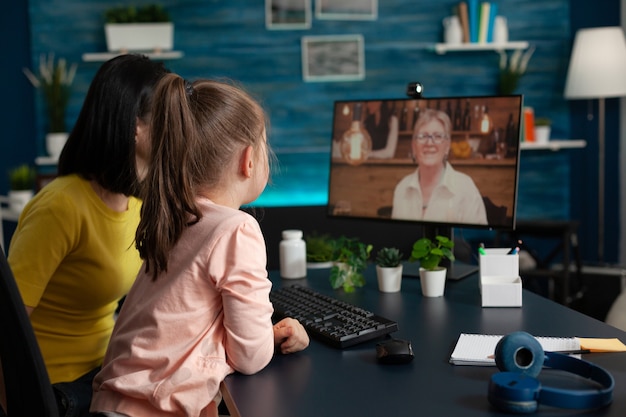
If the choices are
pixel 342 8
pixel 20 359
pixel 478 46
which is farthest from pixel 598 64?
pixel 20 359

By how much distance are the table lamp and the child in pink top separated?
3.48m

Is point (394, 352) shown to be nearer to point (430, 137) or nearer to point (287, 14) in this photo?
point (430, 137)

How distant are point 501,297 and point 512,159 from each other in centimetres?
39

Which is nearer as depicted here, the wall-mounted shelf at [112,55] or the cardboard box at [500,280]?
the cardboard box at [500,280]

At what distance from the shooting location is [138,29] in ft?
14.7

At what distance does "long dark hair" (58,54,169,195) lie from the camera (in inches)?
72.7

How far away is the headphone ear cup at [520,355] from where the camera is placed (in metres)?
1.15

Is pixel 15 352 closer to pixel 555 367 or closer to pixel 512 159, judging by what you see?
pixel 555 367

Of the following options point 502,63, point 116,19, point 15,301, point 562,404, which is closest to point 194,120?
point 15,301

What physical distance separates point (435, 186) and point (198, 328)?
35.8 inches

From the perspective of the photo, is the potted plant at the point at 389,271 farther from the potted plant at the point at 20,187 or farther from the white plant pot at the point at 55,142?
the white plant pot at the point at 55,142

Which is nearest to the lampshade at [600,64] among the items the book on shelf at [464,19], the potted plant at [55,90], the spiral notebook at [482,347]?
the book on shelf at [464,19]

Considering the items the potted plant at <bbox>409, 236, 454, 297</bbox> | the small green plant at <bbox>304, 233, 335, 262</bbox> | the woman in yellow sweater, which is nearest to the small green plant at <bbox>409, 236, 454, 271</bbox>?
the potted plant at <bbox>409, 236, 454, 297</bbox>

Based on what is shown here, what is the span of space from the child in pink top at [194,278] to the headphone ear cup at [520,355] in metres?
0.39
